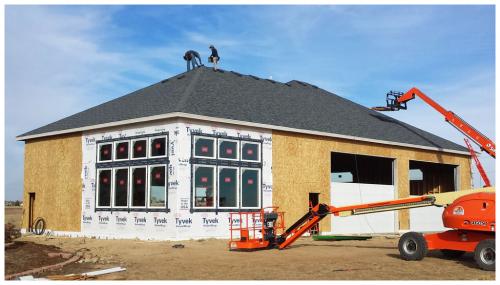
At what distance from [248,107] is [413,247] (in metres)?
12.2

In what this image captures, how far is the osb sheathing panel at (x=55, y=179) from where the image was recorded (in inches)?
1017

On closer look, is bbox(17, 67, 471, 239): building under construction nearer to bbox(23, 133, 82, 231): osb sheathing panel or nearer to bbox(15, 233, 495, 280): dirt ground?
bbox(23, 133, 82, 231): osb sheathing panel

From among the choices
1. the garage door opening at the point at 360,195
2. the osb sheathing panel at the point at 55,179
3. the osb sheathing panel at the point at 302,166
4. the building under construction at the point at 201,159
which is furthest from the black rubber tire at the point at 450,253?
the osb sheathing panel at the point at 55,179

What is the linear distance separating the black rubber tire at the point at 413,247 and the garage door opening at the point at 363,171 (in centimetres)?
1877

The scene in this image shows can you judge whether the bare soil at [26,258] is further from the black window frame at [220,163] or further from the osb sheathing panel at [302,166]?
the osb sheathing panel at [302,166]

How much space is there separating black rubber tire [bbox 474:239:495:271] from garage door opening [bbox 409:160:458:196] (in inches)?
911

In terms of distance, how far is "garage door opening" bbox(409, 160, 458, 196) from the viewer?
36812 millimetres

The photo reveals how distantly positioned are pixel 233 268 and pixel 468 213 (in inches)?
236

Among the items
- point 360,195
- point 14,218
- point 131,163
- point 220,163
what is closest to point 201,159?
point 220,163

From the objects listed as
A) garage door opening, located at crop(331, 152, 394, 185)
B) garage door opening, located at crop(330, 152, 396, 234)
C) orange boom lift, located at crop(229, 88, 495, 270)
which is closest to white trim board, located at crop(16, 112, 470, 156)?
garage door opening, located at crop(330, 152, 396, 234)

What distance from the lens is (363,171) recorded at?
120ft

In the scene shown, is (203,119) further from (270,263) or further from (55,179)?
(270,263)

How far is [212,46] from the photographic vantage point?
101 feet

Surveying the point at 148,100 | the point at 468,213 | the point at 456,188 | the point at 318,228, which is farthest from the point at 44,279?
the point at 456,188
